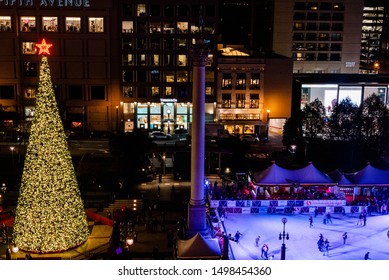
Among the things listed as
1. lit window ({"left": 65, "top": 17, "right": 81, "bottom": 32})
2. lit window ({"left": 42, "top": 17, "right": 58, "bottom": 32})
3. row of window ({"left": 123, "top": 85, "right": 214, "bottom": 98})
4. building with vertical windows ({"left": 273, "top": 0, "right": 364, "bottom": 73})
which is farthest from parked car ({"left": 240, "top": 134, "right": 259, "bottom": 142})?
building with vertical windows ({"left": 273, "top": 0, "right": 364, "bottom": 73})

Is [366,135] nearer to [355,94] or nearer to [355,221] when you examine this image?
[355,94]

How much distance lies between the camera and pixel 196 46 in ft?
88.2

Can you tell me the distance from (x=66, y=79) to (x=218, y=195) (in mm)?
39877

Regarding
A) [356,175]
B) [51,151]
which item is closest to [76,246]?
[51,151]

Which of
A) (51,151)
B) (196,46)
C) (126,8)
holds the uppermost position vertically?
(126,8)

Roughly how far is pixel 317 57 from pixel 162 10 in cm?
4097

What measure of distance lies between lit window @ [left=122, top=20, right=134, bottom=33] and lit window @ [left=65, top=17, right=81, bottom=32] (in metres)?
5.93

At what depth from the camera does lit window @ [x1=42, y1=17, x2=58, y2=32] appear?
221 ft

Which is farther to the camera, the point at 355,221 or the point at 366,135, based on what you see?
the point at 366,135

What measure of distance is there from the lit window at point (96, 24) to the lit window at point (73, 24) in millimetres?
1448

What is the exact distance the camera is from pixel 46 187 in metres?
25.8

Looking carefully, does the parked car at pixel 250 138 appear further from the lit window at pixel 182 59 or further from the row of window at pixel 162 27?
the row of window at pixel 162 27

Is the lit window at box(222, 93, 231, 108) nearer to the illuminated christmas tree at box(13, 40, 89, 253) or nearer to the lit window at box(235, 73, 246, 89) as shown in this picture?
→ the lit window at box(235, 73, 246, 89)

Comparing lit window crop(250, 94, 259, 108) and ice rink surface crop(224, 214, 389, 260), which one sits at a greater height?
lit window crop(250, 94, 259, 108)
